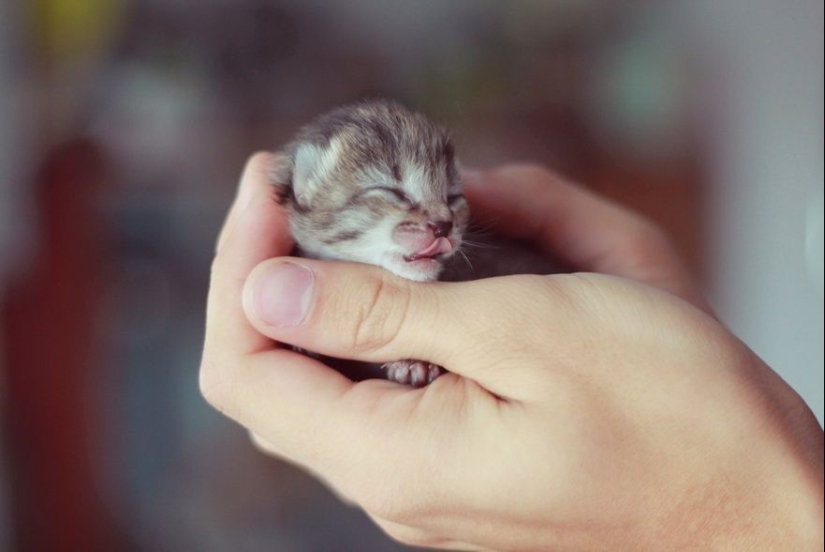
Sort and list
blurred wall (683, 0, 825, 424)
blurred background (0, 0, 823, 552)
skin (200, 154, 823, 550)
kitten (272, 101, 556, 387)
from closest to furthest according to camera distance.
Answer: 1. skin (200, 154, 823, 550)
2. kitten (272, 101, 556, 387)
3. blurred wall (683, 0, 825, 424)
4. blurred background (0, 0, 823, 552)

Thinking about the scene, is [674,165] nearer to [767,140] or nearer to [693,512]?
[767,140]

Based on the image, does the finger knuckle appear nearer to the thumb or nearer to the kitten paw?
the thumb

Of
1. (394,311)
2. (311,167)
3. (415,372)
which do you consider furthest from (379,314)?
(311,167)

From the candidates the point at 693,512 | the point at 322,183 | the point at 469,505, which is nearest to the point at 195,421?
the point at 322,183

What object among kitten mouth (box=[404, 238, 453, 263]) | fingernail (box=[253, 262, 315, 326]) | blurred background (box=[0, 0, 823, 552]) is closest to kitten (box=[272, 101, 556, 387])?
kitten mouth (box=[404, 238, 453, 263])

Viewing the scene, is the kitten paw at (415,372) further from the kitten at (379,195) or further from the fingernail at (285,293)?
the fingernail at (285,293)

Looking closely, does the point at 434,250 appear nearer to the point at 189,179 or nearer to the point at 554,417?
the point at 554,417

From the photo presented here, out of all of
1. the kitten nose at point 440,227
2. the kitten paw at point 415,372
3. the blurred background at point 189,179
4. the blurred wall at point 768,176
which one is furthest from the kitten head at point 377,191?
the blurred background at point 189,179
